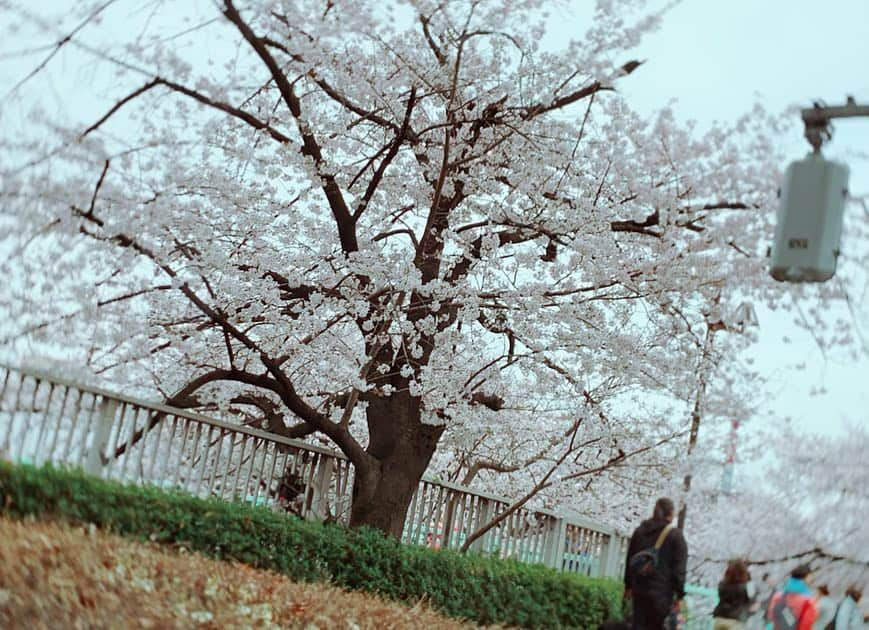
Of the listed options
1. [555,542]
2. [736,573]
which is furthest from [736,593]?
[555,542]

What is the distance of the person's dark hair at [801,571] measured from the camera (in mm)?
7074

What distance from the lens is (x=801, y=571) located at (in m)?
7.11

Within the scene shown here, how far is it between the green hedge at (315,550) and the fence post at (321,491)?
1169 millimetres

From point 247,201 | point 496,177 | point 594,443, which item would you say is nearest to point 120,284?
point 247,201

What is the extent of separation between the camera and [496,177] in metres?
10.3

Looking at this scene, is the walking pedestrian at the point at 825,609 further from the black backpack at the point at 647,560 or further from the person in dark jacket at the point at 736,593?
the black backpack at the point at 647,560

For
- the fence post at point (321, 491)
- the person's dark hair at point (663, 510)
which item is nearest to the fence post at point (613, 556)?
the fence post at point (321, 491)

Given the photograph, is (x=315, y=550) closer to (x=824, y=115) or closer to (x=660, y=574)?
(x=660, y=574)

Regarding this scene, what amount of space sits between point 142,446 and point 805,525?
5.35 meters

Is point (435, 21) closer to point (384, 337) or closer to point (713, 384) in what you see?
point (384, 337)

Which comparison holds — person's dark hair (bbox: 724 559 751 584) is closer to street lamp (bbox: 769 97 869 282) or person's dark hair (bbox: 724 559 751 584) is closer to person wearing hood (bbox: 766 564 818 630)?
person wearing hood (bbox: 766 564 818 630)

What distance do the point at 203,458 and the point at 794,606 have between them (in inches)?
200

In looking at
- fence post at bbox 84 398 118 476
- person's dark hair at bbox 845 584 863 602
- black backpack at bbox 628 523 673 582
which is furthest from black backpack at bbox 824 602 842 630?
fence post at bbox 84 398 118 476

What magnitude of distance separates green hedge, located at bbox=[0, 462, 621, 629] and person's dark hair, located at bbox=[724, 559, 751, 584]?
2.71 meters
